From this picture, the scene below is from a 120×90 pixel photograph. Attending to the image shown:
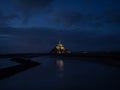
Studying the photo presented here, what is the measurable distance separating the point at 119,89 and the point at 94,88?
179 centimetres

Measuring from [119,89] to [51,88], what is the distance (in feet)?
16.5

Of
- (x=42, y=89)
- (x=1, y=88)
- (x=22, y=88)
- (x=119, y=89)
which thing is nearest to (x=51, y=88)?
(x=42, y=89)

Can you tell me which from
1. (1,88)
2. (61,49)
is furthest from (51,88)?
(61,49)

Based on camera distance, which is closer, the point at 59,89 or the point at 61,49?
the point at 59,89

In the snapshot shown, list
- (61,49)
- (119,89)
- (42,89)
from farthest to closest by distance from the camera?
1. (61,49)
2. (42,89)
3. (119,89)

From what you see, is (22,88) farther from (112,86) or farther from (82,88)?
(112,86)

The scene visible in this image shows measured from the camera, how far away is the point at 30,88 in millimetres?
19031

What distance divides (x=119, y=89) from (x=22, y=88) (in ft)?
23.9

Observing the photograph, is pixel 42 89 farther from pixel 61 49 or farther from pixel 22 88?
pixel 61 49

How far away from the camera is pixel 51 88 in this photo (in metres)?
18.9

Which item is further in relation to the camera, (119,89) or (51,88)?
(51,88)

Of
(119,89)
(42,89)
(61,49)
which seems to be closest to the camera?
(119,89)

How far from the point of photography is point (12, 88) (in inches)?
757

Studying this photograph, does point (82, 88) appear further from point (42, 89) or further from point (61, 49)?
point (61, 49)
